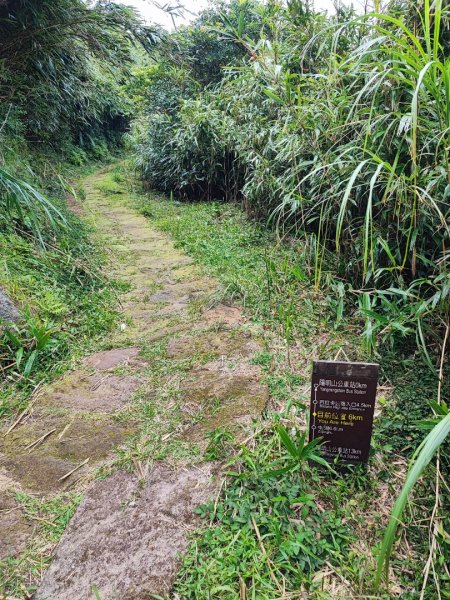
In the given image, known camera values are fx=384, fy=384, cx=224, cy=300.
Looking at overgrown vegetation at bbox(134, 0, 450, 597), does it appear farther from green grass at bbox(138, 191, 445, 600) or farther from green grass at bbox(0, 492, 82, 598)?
green grass at bbox(0, 492, 82, 598)

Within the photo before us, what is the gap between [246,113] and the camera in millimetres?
4418

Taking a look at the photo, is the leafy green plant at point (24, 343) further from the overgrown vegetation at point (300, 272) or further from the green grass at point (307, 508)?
the green grass at point (307, 508)

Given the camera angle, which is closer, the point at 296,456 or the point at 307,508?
the point at 307,508

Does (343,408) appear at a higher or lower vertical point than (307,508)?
higher

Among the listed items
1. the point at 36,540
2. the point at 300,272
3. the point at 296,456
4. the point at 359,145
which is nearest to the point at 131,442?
the point at 36,540

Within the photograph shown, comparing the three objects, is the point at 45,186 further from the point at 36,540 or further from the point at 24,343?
the point at 36,540

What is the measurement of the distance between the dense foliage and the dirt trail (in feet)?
2.38

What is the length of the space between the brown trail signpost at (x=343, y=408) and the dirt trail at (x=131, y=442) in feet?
1.09

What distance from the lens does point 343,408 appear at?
4.40 feet

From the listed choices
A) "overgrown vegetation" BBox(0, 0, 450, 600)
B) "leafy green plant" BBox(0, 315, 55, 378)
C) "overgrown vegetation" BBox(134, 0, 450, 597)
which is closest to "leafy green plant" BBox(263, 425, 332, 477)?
"overgrown vegetation" BBox(0, 0, 450, 600)

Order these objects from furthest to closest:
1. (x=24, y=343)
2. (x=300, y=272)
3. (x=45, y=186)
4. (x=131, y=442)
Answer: (x=45, y=186), (x=300, y=272), (x=24, y=343), (x=131, y=442)

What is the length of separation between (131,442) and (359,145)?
6.66ft

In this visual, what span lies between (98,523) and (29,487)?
0.33 metres

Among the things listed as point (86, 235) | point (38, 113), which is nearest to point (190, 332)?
point (86, 235)
